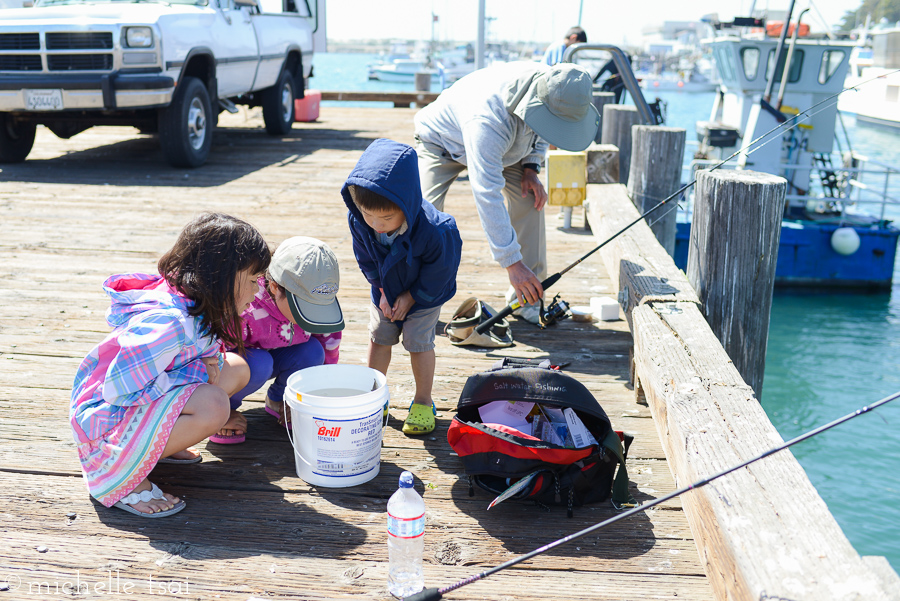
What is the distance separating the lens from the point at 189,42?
24.1 feet

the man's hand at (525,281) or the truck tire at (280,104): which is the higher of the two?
the truck tire at (280,104)

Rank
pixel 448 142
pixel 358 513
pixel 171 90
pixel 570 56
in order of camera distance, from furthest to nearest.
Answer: pixel 171 90
pixel 570 56
pixel 448 142
pixel 358 513

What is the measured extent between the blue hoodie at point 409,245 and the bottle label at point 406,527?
1014 mm

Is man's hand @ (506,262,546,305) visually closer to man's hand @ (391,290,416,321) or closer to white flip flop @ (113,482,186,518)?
man's hand @ (391,290,416,321)

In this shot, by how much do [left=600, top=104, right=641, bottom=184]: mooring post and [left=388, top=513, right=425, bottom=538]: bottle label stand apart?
529 cm

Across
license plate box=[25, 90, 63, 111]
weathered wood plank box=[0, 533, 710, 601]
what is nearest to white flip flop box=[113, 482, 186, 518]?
weathered wood plank box=[0, 533, 710, 601]

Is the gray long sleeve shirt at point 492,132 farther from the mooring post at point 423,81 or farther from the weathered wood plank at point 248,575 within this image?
the mooring post at point 423,81

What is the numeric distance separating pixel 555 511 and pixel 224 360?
1188 millimetres

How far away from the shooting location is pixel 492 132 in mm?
3271

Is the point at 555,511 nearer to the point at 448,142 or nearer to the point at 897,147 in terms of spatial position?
the point at 448,142

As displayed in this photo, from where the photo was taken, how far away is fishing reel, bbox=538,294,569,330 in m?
3.88

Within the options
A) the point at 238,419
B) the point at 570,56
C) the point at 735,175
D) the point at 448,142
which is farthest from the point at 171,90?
the point at 735,175

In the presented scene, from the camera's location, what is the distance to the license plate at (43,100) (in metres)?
6.77

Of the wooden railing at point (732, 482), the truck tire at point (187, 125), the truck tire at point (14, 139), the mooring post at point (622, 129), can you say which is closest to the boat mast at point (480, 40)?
the mooring post at point (622, 129)
